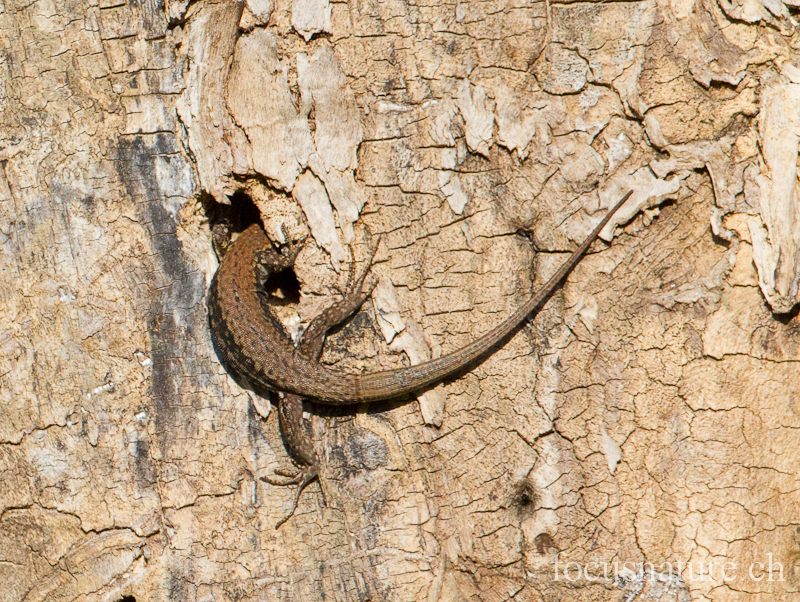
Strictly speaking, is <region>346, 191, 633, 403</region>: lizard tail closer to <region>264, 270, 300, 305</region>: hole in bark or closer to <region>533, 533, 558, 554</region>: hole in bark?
<region>533, 533, 558, 554</region>: hole in bark

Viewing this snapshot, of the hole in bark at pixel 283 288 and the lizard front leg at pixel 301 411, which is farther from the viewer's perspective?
the hole in bark at pixel 283 288

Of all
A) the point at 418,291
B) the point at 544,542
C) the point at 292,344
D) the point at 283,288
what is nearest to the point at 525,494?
the point at 544,542

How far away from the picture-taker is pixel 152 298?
2.95 m

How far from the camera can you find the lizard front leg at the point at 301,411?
9.21 ft

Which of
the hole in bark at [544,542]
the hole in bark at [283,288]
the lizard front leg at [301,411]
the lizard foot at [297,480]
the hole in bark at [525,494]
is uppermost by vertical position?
the hole in bark at [283,288]

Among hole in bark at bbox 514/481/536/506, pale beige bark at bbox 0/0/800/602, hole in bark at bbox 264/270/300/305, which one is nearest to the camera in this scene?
pale beige bark at bbox 0/0/800/602

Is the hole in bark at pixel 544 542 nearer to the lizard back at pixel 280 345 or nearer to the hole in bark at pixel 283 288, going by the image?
the lizard back at pixel 280 345

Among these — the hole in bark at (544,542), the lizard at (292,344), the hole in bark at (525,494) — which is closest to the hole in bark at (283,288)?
the lizard at (292,344)

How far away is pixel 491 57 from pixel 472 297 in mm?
1108

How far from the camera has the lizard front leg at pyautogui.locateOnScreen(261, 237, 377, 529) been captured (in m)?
2.81

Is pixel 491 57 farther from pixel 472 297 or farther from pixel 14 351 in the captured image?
pixel 14 351

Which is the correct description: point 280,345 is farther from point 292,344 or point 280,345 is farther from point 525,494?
point 525,494

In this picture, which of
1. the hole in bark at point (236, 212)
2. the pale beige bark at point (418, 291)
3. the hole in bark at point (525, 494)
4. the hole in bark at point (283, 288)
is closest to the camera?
the pale beige bark at point (418, 291)

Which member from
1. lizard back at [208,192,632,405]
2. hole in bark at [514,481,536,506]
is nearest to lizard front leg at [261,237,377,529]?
lizard back at [208,192,632,405]
